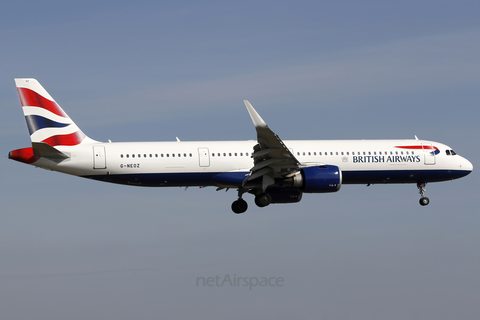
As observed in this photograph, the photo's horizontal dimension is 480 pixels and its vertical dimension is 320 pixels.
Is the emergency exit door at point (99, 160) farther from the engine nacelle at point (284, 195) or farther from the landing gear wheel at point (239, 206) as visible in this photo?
the engine nacelle at point (284, 195)

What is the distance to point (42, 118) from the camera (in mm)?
38156

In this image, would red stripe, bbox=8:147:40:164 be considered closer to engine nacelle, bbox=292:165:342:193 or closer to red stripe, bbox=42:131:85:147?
red stripe, bbox=42:131:85:147

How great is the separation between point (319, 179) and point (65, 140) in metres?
16.5

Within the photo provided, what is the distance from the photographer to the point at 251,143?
40.2 meters

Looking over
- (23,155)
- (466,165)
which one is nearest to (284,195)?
(466,165)

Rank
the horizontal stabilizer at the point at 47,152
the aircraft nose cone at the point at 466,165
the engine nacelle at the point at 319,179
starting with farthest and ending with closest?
the aircraft nose cone at the point at 466,165, the engine nacelle at the point at 319,179, the horizontal stabilizer at the point at 47,152

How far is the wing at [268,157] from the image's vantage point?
3322 centimetres

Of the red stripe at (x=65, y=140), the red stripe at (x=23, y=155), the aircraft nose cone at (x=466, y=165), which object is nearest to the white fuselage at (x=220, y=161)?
the red stripe at (x=65, y=140)

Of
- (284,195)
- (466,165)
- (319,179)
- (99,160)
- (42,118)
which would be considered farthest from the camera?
(466,165)

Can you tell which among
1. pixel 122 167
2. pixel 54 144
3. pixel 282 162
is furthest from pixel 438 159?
pixel 54 144

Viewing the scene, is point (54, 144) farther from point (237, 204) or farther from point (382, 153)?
point (382, 153)

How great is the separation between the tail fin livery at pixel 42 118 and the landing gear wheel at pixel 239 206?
1130cm

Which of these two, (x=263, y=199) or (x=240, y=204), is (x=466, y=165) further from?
(x=240, y=204)

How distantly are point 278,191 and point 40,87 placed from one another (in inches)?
686
